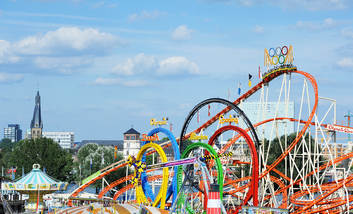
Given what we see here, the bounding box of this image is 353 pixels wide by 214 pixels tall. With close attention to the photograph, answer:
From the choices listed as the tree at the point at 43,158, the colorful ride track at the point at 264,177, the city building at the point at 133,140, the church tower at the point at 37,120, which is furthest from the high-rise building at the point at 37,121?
the colorful ride track at the point at 264,177

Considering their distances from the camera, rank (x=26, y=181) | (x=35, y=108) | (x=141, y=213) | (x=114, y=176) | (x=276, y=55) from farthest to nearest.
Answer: (x=35, y=108), (x=114, y=176), (x=26, y=181), (x=276, y=55), (x=141, y=213)

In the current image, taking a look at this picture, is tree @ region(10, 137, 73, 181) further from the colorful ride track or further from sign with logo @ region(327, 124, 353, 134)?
sign with logo @ region(327, 124, 353, 134)

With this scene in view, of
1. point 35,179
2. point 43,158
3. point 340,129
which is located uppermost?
point 340,129

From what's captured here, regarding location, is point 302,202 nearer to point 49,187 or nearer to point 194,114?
point 194,114

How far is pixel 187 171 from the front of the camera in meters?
41.9

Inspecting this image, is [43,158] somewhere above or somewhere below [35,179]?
above

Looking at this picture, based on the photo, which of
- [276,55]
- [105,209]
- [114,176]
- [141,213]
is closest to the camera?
[141,213]

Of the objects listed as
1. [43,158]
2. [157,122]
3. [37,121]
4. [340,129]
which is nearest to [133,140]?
[37,121]

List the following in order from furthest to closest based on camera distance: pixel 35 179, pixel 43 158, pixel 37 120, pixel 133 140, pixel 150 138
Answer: pixel 37 120, pixel 133 140, pixel 43 158, pixel 150 138, pixel 35 179

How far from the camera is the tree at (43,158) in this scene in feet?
263

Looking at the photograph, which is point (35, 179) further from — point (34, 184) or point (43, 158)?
point (43, 158)

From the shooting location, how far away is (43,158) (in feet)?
267

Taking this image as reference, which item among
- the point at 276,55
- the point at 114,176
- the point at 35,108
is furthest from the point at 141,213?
the point at 35,108

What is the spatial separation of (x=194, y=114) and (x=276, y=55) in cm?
992
